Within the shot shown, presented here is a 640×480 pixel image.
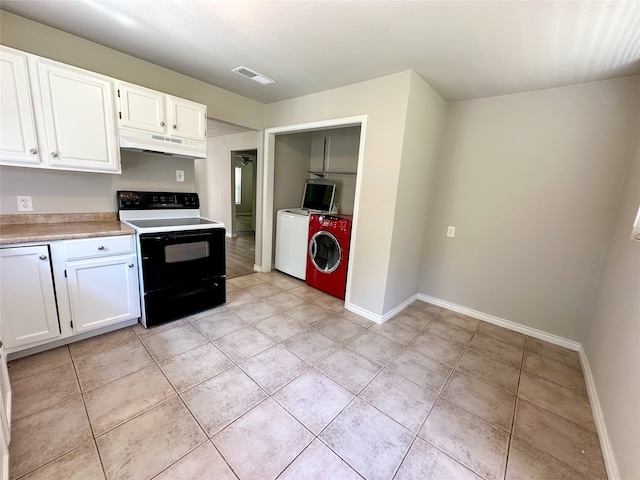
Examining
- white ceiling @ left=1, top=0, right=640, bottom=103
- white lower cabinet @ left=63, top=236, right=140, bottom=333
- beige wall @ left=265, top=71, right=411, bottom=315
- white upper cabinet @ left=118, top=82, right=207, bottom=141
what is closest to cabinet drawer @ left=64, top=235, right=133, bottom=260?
white lower cabinet @ left=63, top=236, right=140, bottom=333

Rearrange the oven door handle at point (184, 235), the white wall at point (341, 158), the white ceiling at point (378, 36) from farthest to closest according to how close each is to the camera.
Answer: the white wall at point (341, 158) < the oven door handle at point (184, 235) < the white ceiling at point (378, 36)

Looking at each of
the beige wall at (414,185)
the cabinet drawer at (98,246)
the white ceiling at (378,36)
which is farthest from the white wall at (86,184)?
the beige wall at (414,185)

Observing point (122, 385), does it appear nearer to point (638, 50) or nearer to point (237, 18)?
point (237, 18)

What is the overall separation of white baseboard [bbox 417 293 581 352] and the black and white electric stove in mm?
2553

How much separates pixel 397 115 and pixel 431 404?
228 centimetres

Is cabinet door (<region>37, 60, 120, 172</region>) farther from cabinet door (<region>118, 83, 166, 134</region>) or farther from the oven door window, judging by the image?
the oven door window

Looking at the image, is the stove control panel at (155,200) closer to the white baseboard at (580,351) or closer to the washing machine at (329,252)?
the washing machine at (329,252)

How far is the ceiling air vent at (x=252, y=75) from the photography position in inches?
97.9

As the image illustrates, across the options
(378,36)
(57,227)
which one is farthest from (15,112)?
(378,36)

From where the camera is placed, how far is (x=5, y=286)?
5.54 ft

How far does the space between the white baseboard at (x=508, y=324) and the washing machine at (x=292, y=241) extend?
164 centimetres

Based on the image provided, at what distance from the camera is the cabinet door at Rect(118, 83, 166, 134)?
7.14ft

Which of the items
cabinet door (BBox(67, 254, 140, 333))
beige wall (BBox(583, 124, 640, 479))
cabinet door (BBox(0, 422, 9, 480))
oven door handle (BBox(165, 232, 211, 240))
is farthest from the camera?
oven door handle (BBox(165, 232, 211, 240))

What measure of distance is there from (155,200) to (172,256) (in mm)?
722
